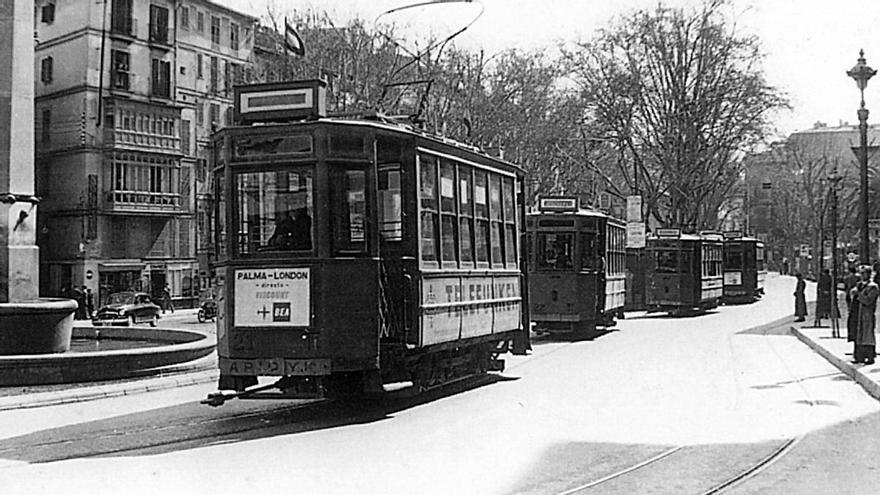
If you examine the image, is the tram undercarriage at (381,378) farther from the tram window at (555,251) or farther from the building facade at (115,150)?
the building facade at (115,150)

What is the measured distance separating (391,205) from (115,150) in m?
41.9

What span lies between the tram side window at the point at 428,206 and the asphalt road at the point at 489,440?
1.95 metres

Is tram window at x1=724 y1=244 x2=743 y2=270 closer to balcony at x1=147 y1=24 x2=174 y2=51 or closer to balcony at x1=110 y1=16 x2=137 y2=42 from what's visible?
balcony at x1=147 y1=24 x2=174 y2=51

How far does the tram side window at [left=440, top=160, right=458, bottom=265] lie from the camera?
1284 centimetres

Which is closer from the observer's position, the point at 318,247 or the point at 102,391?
the point at 318,247

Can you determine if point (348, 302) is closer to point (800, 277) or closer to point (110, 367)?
point (110, 367)

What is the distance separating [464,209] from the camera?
13.6 meters

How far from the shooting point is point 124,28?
52562 mm

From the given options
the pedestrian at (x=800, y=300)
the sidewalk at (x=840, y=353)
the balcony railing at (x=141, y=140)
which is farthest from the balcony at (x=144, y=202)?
the sidewalk at (x=840, y=353)

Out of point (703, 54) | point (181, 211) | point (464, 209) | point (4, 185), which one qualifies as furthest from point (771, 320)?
point (181, 211)

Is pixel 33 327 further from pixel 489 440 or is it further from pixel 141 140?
pixel 141 140

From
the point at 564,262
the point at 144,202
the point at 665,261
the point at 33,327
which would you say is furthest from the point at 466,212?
the point at 144,202

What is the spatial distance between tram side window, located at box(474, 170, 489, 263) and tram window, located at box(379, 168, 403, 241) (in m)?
2.31

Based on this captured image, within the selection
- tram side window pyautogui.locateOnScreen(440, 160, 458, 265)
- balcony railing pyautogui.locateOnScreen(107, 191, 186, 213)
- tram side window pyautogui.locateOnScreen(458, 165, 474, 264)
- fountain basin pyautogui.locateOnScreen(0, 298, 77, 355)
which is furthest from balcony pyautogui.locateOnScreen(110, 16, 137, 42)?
tram side window pyautogui.locateOnScreen(440, 160, 458, 265)
